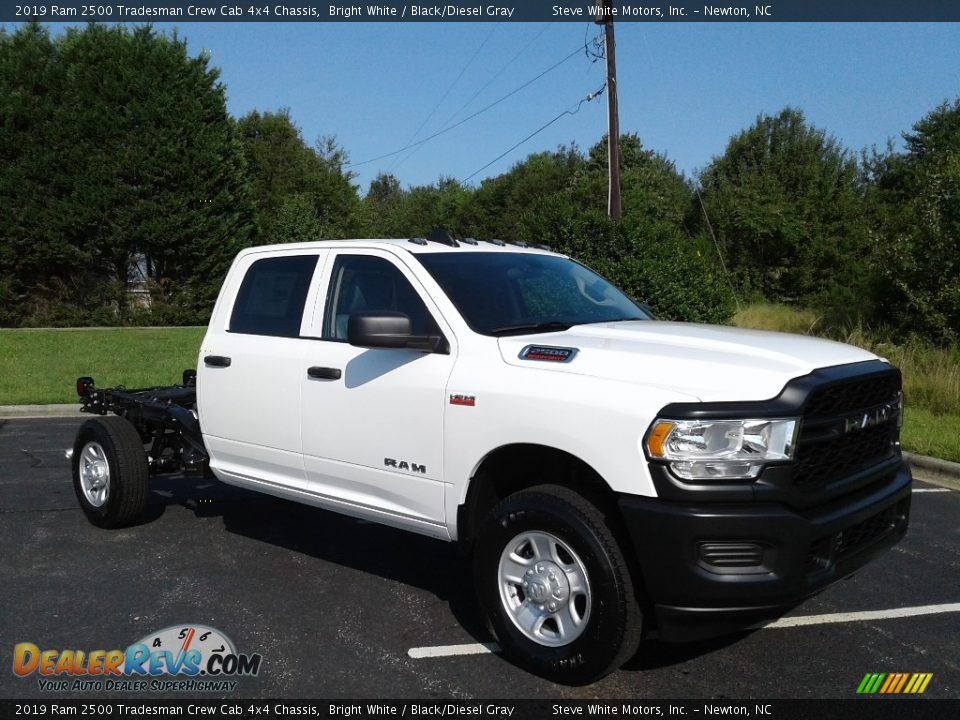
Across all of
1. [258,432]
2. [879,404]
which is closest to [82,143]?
[258,432]

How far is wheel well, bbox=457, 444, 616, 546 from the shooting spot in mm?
3948

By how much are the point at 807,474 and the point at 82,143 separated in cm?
2915

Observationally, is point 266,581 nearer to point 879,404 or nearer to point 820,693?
point 820,693

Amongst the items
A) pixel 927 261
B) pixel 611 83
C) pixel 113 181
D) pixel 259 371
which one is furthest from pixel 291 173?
pixel 259 371

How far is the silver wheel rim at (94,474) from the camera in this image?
6.34 metres

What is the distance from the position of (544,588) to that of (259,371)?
7.72 ft

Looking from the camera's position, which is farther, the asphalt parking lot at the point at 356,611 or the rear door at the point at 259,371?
the rear door at the point at 259,371

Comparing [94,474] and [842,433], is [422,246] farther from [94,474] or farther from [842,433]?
[94,474]

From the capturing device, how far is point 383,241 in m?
5.10

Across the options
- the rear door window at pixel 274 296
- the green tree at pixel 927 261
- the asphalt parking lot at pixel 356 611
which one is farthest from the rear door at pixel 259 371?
the green tree at pixel 927 261

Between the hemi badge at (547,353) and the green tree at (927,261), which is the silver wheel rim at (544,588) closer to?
the hemi badge at (547,353)
